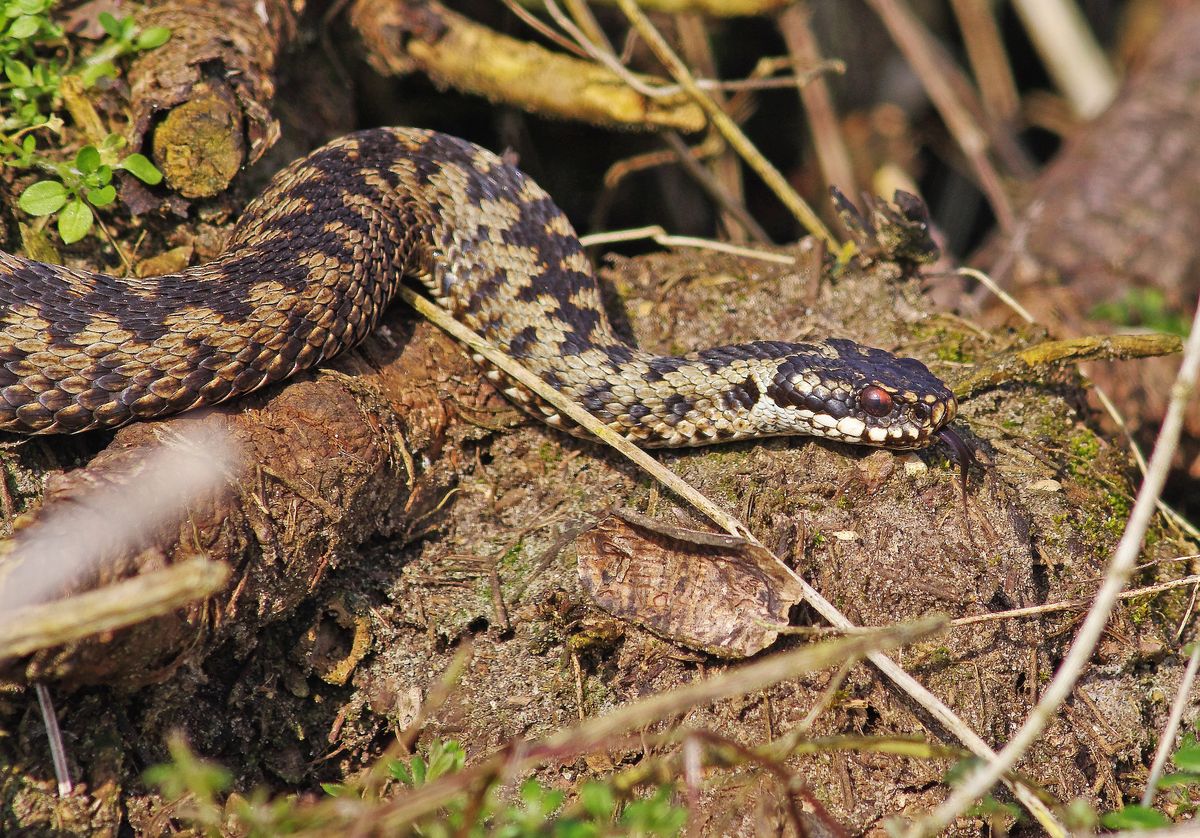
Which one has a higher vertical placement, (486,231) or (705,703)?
(486,231)

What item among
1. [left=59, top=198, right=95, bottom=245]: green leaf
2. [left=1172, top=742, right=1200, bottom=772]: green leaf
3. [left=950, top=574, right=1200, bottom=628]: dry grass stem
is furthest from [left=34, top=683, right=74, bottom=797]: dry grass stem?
[left=1172, top=742, right=1200, bottom=772]: green leaf

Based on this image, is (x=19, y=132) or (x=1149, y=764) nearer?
(x=1149, y=764)

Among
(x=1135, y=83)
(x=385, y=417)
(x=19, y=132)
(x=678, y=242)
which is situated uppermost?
(x=1135, y=83)

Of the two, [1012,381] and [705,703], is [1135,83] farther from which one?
[705,703]

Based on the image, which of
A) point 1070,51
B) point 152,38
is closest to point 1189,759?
point 152,38

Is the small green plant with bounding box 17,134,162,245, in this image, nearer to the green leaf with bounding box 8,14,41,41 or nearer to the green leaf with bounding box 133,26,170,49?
the green leaf with bounding box 8,14,41,41

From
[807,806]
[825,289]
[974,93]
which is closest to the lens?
[807,806]

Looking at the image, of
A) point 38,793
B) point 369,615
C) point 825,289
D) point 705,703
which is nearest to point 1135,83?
point 825,289

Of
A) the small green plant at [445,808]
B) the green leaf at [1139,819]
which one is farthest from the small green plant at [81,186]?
the green leaf at [1139,819]
